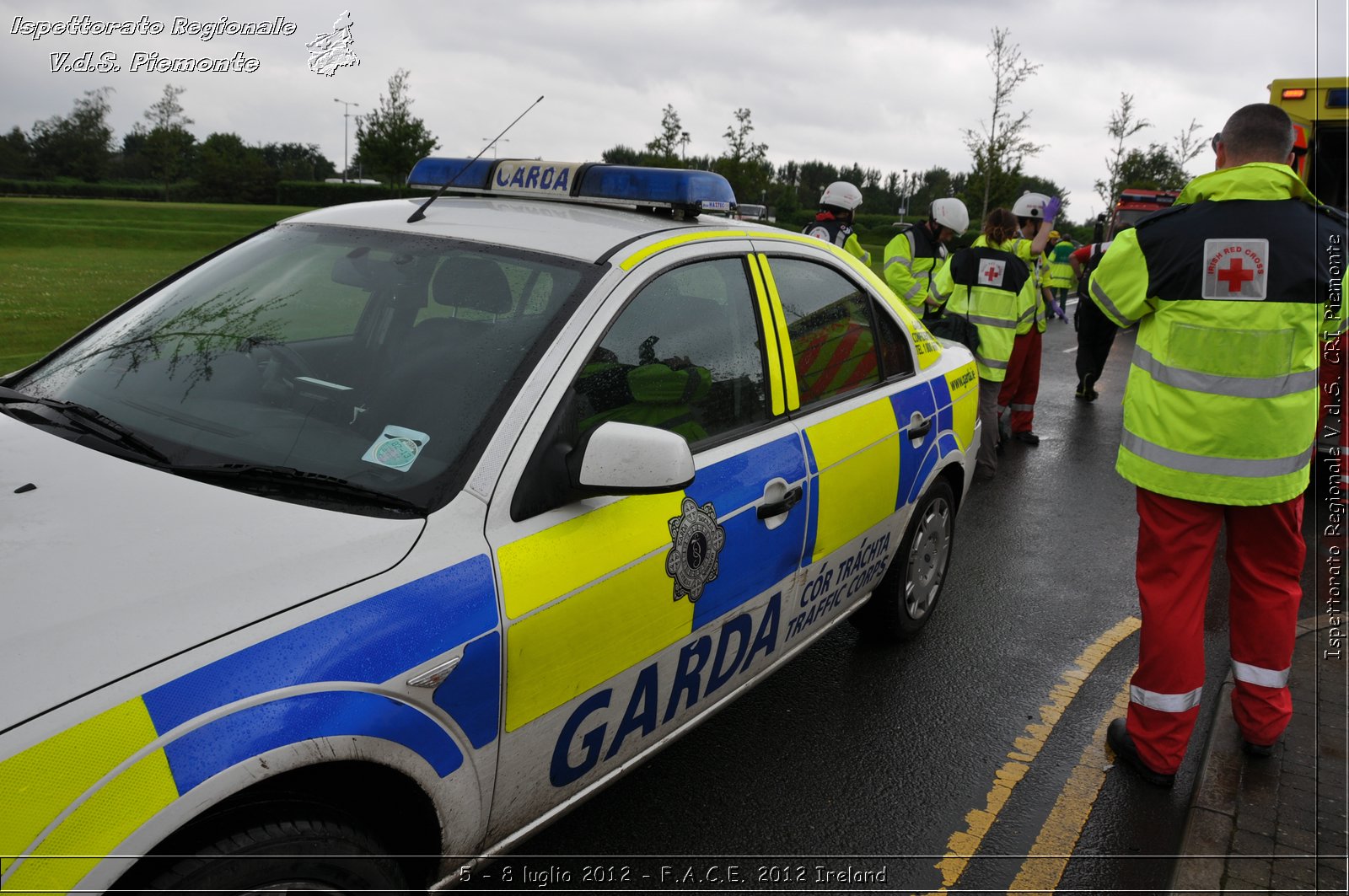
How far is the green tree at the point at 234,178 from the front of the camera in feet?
174

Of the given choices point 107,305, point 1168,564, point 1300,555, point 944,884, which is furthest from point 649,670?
point 107,305

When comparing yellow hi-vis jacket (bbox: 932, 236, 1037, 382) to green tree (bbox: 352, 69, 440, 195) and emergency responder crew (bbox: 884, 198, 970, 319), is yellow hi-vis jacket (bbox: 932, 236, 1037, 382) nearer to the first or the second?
emergency responder crew (bbox: 884, 198, 970, 319)

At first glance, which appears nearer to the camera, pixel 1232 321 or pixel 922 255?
pixel 1232 321

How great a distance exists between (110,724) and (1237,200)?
3.41m

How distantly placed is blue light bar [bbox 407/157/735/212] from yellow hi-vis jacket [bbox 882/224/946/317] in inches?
178

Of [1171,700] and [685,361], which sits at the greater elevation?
[685,361]

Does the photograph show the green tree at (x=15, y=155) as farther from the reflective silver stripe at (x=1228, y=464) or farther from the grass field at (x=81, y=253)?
the reflective silver stripe at (x=1228, y=464)

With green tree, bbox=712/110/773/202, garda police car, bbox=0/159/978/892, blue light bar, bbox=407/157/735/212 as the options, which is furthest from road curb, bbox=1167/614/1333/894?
green tree, bbox=712/110/773/202

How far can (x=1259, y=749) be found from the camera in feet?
11.8

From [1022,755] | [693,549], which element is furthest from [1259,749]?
[693,549]

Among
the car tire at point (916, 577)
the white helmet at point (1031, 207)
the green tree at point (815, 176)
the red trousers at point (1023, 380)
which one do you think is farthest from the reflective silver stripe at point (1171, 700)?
the green tree at point (815, 176)

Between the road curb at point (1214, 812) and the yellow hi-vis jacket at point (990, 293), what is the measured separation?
3.93 meters

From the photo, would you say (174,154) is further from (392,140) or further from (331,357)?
(331,357)

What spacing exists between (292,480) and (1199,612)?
2.97 m
